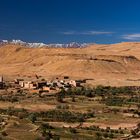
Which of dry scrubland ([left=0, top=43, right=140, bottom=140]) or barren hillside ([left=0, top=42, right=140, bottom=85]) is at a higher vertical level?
barren hillside ([left=0, top=42, right=140, bottom=85])

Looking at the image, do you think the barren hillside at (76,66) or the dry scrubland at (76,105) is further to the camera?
the barren hillside at (76,66)

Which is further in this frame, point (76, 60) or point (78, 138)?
point (76, 60)

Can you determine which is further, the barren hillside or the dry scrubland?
the barren hillside

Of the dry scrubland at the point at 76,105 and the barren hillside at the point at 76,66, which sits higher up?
the barren hillside at the point at 76,66

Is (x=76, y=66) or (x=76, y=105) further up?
(x=76, y=66)

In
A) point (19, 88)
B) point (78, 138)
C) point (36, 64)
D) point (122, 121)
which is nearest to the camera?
point (78, 138)

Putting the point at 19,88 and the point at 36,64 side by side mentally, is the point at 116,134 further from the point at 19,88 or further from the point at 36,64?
the point at 36,64

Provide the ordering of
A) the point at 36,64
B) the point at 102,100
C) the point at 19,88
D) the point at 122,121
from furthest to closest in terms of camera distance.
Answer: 1. the point at 36,64
2. the point at 19,88
3. the point at 102,100
4. the point at 122,121

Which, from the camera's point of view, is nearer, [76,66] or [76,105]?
[76,105]

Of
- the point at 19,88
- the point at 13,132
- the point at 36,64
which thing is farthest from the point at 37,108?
the point at 36,64

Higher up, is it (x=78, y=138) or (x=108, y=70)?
(x=108, y=70)
